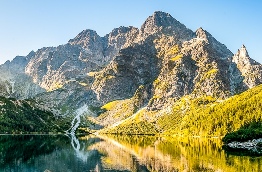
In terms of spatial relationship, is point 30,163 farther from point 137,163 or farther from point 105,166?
point 137,163

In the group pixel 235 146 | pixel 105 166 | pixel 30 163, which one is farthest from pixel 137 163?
pixel 235 146

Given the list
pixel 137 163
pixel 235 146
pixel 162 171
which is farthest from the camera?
pixel 235 146

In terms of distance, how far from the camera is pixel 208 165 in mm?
114812

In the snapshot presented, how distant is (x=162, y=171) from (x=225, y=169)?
2068 centimetres

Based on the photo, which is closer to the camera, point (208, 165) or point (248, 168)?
point (248, 168)

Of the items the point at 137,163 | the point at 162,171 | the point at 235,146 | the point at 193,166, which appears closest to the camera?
the point at 162,171

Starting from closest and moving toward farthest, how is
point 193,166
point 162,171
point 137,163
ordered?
point 162,171
point 193,166
point 137,163

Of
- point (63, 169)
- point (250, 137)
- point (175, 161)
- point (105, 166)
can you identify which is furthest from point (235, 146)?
point (63, 169)

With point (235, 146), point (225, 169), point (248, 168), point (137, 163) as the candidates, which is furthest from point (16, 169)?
point (235, 146)

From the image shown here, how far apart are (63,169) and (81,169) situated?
645cm

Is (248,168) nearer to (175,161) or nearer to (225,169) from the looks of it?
(225,169)

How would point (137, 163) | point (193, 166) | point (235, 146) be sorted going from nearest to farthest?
1. point (193, 166)
2. point (137, 163)
3. point (235, 146)

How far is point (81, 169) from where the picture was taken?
371 ft

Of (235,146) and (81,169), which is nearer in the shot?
(81,169)
